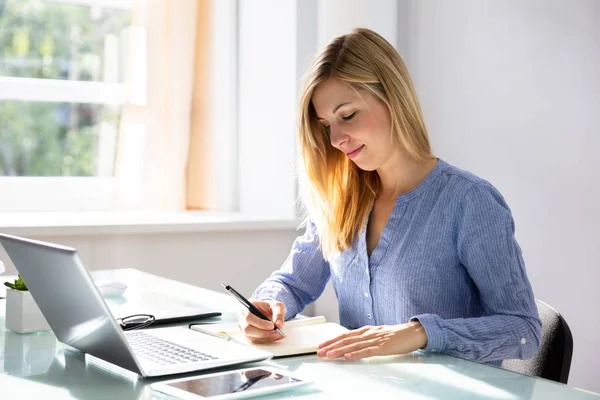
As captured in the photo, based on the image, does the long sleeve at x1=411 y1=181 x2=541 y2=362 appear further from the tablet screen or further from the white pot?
the white pot

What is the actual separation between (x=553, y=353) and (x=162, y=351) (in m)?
0.71

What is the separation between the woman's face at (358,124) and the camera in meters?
1.73

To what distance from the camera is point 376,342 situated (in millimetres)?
1279

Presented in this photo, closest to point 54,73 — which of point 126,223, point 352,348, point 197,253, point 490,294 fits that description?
point 126,223

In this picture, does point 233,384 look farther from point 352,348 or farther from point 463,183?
point 463,183

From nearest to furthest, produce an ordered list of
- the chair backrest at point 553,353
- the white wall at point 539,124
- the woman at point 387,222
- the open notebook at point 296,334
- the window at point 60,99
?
the open notebook at point 296,334
the chair backrest at point 553,353
the woman at point 387,222
the white wall at point 539,124
the window at point 60,99

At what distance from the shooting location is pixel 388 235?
5.65 feet

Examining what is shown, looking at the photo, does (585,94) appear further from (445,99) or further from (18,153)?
(18,153)

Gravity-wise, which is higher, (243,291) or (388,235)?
(388,235)

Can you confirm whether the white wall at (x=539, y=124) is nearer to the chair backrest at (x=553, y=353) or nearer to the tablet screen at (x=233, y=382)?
the chair backrest at (x=553, y=353)

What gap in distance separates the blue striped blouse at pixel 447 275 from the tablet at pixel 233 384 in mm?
377

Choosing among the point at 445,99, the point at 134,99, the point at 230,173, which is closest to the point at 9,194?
the point at 134,99

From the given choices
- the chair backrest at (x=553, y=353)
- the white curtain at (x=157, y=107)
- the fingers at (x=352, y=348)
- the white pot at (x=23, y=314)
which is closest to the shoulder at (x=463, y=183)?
the chair backrest at (x=553, y=353)

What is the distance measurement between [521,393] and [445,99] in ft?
8.32
